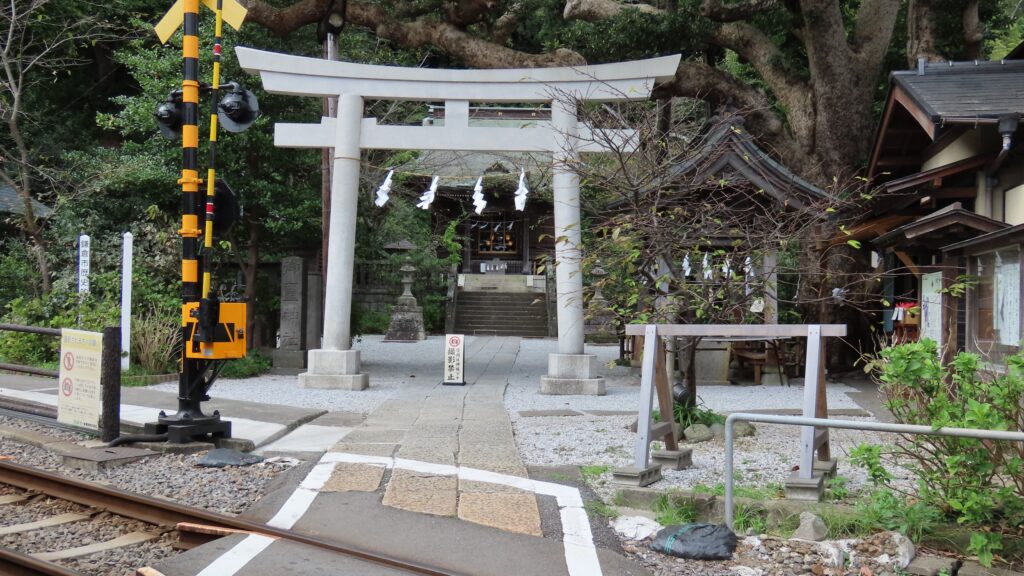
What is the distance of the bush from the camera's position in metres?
5.27

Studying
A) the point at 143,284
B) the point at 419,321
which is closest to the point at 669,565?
the point at 143,284

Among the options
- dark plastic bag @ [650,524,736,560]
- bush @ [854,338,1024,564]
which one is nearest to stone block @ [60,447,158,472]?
dark plastic bag @ [650,524,736,560]

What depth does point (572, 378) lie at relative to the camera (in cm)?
1405

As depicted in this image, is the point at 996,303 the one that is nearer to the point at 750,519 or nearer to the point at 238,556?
the point at 750,519

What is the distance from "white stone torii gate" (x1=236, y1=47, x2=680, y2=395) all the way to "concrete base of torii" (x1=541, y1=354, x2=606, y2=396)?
0.02 metres

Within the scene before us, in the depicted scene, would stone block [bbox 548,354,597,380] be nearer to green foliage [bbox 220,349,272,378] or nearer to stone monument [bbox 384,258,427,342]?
green foliage [bbox 220,349,272,378]

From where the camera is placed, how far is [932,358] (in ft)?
18.7

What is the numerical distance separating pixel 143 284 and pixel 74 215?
3022mm

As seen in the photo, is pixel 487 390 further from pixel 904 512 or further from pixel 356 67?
pixel 904 512

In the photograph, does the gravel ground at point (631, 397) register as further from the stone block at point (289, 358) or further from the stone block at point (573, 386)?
the stone block at point (289, 358)

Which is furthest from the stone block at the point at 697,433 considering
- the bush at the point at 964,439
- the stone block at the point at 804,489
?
the bush at the point at 964,439

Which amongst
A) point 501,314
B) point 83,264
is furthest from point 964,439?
point 501,314

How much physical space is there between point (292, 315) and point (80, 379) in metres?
7.69

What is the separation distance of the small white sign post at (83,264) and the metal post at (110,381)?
299 inches
